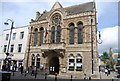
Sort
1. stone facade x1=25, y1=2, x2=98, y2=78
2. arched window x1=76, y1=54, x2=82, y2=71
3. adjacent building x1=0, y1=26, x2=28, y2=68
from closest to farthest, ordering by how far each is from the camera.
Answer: stone facade x1=25, y1=2, x2=98, y2=78
arched window x1=76, y1=54, x2=82, y2=71
adjacent building x1=0, y1=26, x2=28, y2=68

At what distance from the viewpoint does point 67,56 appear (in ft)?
71.8

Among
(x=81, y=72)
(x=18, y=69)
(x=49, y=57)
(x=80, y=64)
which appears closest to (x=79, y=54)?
(x=80, y=64)

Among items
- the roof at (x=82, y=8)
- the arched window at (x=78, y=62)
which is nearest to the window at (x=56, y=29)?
the roof at (x=82, y=8)

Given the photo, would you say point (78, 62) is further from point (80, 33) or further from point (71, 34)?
point (71, 34)

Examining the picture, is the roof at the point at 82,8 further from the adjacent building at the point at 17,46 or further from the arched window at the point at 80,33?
the adjacent building at the point at 17,46

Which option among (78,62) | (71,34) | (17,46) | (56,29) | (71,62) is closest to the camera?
(78,62)

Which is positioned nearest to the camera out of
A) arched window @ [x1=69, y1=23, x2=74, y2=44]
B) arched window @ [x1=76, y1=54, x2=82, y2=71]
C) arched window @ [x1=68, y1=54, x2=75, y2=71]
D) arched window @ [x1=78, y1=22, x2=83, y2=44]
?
arched window @ [x1=76, y1=54, x2=82, y2=71]

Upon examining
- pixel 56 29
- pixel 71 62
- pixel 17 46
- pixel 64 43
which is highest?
pixel 56 29

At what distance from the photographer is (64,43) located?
22266mm

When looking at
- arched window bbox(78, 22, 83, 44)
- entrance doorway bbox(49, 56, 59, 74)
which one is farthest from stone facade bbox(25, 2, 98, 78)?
arched window bbox(78, 22, 83, 44)

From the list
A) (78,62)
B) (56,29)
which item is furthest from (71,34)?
(78,62)

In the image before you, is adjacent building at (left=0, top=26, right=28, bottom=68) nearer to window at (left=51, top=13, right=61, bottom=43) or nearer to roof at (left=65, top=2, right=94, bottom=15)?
window at (left=51, top=13, right=61, bottom=43)

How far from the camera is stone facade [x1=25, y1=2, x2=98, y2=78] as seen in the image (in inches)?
807

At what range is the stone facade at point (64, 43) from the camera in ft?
67.3
